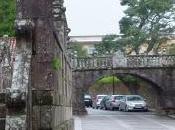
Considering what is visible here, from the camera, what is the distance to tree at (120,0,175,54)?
54094 mm

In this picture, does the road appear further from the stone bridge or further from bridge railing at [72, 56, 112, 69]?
bridge railing at [72, 56, 112, 69]

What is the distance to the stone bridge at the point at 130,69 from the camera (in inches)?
1882

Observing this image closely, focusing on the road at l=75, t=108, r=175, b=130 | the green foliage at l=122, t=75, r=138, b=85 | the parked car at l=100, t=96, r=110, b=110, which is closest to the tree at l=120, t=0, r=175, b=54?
the green foliage at l=122, t=75, r=138, b=85

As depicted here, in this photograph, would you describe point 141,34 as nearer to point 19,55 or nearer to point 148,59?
point 148,59

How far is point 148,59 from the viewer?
47875mm

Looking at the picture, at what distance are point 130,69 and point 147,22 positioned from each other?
8.43 m

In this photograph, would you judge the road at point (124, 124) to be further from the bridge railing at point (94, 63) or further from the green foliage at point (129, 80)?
the green foliage at point (129, 80)

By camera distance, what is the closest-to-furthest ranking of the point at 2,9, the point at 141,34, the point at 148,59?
the point at 2,9, the point at 148,59, the point at 141,34

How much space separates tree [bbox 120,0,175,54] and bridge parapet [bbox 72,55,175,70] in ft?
20.9

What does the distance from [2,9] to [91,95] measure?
45060mm

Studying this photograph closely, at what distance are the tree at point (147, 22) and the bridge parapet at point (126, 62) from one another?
6358 millimetres

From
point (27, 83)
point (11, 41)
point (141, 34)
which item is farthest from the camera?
point (141, 34)

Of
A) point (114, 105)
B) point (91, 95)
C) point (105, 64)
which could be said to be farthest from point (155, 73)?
point (91, 95)

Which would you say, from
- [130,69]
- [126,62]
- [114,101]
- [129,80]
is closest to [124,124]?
[130,69]
